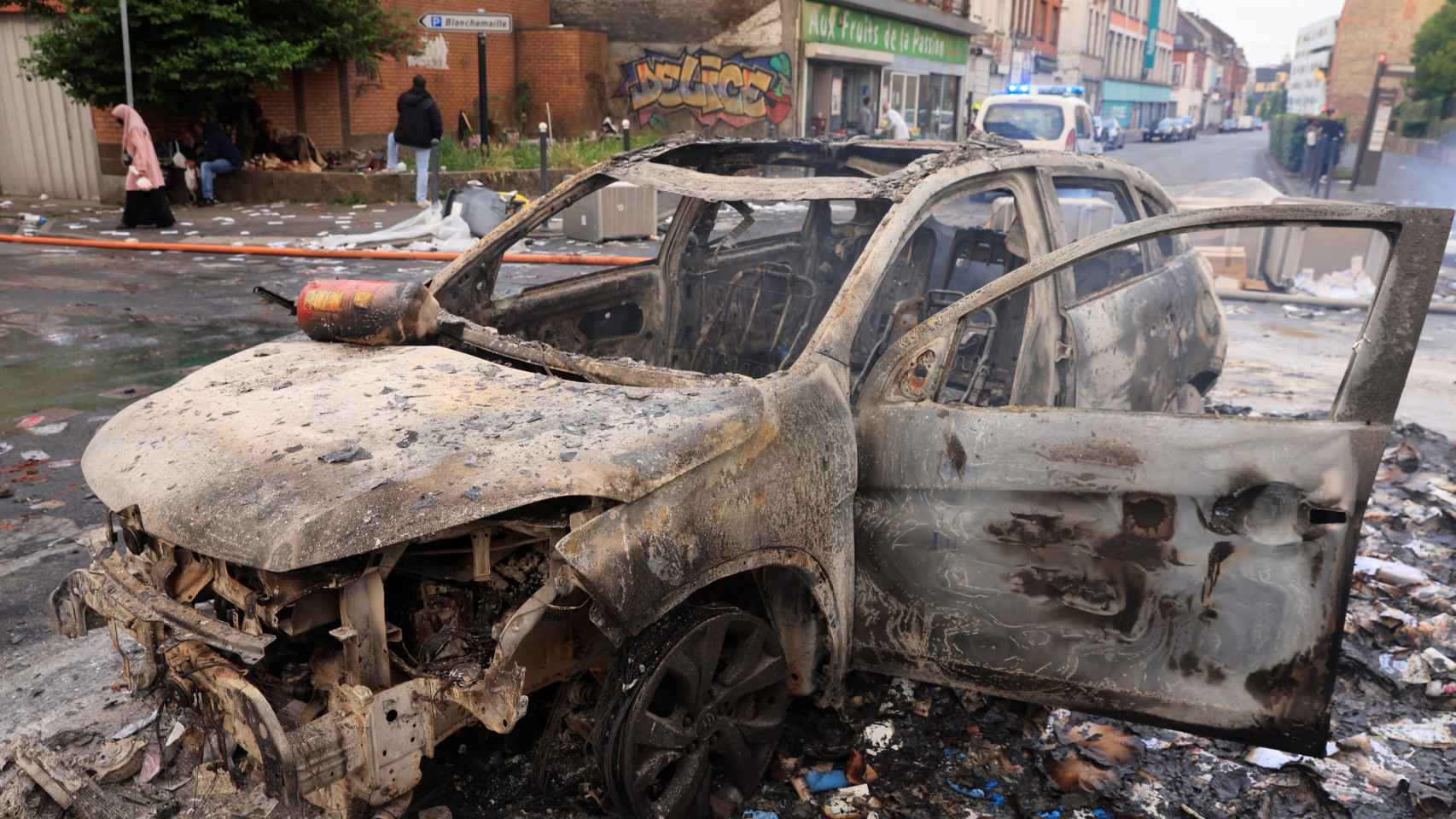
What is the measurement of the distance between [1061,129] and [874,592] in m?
19.9

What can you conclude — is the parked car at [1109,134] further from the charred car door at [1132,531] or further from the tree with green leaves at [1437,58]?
the charred car door at [1132,531]

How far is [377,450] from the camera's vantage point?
2455 millimetres

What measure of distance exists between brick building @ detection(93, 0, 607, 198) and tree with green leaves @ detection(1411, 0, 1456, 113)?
966 inches

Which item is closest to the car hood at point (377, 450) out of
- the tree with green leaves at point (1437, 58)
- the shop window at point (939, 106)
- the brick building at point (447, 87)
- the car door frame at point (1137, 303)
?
the car door frame at point (1137, 303)

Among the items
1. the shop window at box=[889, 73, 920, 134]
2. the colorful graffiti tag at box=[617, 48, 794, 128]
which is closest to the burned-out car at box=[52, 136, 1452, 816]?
the colorful graffiti tag at box=[617, 48, 794, 128]

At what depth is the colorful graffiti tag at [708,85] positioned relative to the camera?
82.9 ft

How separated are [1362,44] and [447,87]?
4270 cm

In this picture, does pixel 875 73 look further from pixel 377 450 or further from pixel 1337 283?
pixel 377 450

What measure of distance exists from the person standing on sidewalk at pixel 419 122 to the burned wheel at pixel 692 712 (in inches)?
550

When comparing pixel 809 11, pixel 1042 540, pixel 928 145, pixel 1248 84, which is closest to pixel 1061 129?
pixel 809 11

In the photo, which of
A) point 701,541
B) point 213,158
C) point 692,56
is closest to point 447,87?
point 692,56

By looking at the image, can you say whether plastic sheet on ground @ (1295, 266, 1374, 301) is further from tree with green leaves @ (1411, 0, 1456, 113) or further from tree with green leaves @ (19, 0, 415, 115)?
tree with green leaves @ (1411, 0, 1456, 113)

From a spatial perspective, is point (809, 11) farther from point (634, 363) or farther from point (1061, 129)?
point (634, 363)

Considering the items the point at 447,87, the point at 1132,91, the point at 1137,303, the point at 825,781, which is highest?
the point at 1132,91
